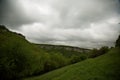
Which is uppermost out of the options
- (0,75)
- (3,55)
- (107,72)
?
(3,55)

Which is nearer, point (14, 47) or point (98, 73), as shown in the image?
point (98, 73)

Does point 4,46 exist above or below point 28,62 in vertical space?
above

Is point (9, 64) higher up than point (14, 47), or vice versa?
point (14, 47)

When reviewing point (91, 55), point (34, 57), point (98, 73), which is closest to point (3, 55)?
point (34, 57)

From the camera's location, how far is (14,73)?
161 ft

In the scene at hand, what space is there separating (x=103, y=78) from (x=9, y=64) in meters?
27.8

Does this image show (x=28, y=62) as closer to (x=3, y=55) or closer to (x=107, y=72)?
(x=3, y=55)

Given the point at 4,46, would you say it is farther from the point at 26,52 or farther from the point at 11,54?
the point at 26,52

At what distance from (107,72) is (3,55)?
97.9 ft

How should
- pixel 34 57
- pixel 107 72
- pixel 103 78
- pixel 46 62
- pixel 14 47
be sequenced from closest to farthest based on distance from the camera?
pixel 103 78 < pixel 107 72 < pixel 14 47 < pixel 34 57 < pixel 46 62

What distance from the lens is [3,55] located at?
45.6 m

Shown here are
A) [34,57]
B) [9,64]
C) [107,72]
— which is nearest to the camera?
[107,72]

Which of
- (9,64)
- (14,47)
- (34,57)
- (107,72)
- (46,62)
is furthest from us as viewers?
(46,62)

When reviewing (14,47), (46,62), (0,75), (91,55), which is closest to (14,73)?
(0,75)
